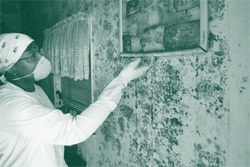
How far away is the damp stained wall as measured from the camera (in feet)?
2.51

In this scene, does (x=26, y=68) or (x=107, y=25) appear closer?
(x=26, y=68)

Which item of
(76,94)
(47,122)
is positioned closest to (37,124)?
(47,122)

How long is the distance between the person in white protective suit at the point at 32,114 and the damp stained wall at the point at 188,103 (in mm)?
254

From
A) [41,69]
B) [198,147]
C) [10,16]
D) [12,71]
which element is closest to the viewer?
[198,147]

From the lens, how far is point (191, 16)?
2.91 ft

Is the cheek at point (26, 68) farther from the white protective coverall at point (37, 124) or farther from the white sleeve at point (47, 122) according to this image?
the white sleeve at point (47, 122)

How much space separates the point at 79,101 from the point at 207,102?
176 cm

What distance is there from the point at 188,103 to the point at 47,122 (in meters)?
0.79

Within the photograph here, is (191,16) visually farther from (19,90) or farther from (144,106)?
(19,90)

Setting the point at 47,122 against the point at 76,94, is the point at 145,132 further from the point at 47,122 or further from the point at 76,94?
the point at 76,94

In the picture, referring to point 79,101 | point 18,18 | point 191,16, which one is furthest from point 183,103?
point 18,18

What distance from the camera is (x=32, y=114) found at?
98cm

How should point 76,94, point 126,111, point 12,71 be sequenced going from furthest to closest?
1. point 76,94
2. point 126,111
3. point 12,71

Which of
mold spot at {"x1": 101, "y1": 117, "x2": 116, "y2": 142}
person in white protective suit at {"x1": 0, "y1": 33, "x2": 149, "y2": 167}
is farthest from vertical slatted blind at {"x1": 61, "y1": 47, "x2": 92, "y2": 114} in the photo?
person in white protective suit at {"x1": 0, "y1": 33, "x2": 149, "y2": 167}
